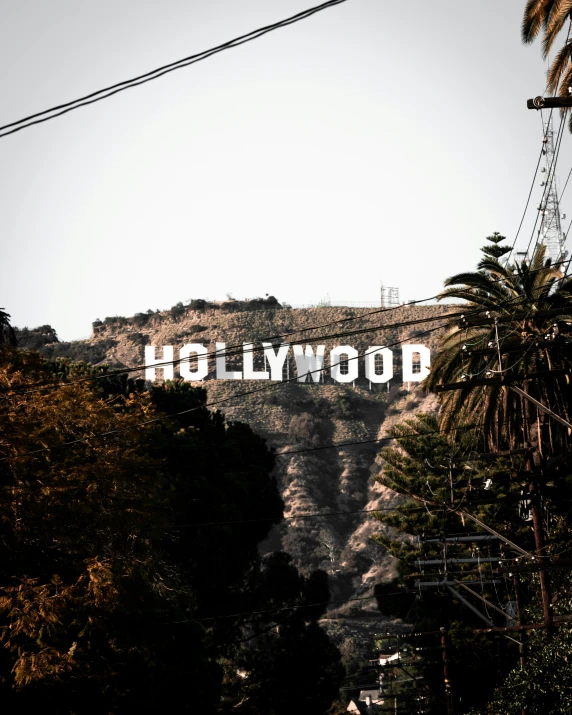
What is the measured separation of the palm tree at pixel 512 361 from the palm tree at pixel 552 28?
281 inches

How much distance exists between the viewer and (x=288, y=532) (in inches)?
4557

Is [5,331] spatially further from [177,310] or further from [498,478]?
[177,310]

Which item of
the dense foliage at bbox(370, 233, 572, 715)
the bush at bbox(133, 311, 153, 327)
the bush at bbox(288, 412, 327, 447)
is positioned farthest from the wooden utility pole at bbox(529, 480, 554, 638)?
the bush at bbox(133, 311, 153, 327)

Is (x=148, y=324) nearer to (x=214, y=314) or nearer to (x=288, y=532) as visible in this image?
(x=214, y=314)

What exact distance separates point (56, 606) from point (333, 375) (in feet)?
377

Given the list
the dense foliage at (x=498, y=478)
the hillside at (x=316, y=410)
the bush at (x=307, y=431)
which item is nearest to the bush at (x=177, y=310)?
the hillside at (x=316, y=410)

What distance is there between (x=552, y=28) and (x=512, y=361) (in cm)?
1096

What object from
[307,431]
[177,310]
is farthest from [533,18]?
[177,310]

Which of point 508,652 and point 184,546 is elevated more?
point 184,546

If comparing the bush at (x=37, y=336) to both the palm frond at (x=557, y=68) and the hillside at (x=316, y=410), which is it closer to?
the hillside at (x=316, y=410)

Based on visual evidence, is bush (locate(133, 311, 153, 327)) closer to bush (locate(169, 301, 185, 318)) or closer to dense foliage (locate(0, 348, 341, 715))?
bush (locate(169, 301, 185, 318))

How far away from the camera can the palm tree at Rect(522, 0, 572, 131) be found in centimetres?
2159

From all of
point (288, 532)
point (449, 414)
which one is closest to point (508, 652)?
point (449, 414)

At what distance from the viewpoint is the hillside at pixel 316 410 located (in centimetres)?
11138
